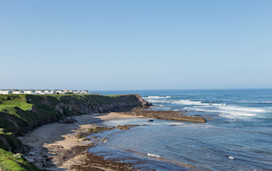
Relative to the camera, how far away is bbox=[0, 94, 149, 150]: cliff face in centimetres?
3341

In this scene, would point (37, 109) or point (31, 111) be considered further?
point (37, 109)

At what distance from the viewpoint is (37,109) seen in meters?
46.9

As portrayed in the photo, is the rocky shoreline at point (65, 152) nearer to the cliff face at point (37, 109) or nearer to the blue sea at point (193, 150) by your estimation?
the blue sea at point (193, 150)

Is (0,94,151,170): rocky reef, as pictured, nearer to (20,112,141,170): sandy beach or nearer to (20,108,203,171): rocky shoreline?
(20,108,203,171): rocky shoreline

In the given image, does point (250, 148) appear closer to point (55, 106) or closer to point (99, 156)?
point (99, 156)

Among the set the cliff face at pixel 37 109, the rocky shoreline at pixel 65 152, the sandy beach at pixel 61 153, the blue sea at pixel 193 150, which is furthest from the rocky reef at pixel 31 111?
the blue sea at pixel 193 150

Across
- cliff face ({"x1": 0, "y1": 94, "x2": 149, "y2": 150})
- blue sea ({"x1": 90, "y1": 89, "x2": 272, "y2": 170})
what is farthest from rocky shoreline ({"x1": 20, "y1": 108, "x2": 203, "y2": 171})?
cliff face ({"x1": 0, "y1": 94, "x2": 149, "y2": 150})

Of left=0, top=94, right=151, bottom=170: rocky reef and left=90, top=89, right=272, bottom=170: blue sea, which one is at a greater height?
left=0, top=94, right=151, bottom=170: rocky reef

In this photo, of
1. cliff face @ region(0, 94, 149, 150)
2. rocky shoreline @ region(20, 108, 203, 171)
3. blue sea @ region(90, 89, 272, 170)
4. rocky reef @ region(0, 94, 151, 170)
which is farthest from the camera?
cliff face @ region(0, 94, 149, 150)

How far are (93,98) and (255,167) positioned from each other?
71.7m

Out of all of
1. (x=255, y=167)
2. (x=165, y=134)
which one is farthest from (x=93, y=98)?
(x=255, y=167)

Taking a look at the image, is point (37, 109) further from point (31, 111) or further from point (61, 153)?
point (61, 153)

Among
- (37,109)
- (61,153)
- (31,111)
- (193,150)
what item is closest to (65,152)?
(61,153)

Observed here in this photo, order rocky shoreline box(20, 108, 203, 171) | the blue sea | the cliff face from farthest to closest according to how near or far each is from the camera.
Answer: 1. the cliff face
2. the blue sea
3. rocky shoreline box(20, 108, 203, 171)
